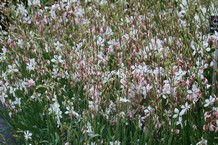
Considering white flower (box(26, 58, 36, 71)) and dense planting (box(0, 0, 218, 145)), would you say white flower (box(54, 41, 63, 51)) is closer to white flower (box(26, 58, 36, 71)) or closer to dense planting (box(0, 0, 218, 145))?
dense planting (box(0, 0, 218, 145))

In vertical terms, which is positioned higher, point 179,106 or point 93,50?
point 93,50

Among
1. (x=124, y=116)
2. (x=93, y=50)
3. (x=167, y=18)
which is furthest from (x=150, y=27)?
(x=124, y=116)

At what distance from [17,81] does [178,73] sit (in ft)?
4.55

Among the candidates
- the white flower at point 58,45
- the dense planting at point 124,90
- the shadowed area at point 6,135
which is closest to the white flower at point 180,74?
the dense planting at point 124,90

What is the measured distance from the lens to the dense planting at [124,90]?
9.75 ft

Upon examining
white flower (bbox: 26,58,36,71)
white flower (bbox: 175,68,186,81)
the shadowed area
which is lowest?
the shadowed area

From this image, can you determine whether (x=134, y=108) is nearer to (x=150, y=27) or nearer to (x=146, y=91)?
(x=146, y=91)

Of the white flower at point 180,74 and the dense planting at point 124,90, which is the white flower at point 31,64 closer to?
the dense planting at point 124,90

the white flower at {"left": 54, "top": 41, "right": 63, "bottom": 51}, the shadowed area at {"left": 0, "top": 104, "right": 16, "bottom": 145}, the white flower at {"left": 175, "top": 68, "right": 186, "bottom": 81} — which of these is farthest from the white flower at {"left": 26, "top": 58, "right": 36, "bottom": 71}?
the white flower at {"left": 175, "top": 68, "right": 186, "bottom": 81}

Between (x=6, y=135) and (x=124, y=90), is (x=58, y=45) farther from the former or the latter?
(x=124, y=90)

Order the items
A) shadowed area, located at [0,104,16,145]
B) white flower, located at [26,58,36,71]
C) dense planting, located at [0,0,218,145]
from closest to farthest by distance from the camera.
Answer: dense planting, located at [0,0,218,145], white flower, located at [26,58,36,71], shadowed area, located at [0,104,16,145]

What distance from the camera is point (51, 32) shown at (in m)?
4.77

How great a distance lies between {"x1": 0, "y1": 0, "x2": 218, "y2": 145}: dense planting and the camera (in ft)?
9.75

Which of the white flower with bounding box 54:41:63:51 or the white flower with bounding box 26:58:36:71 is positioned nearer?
the white flower with bounding box 26:58:36:71
